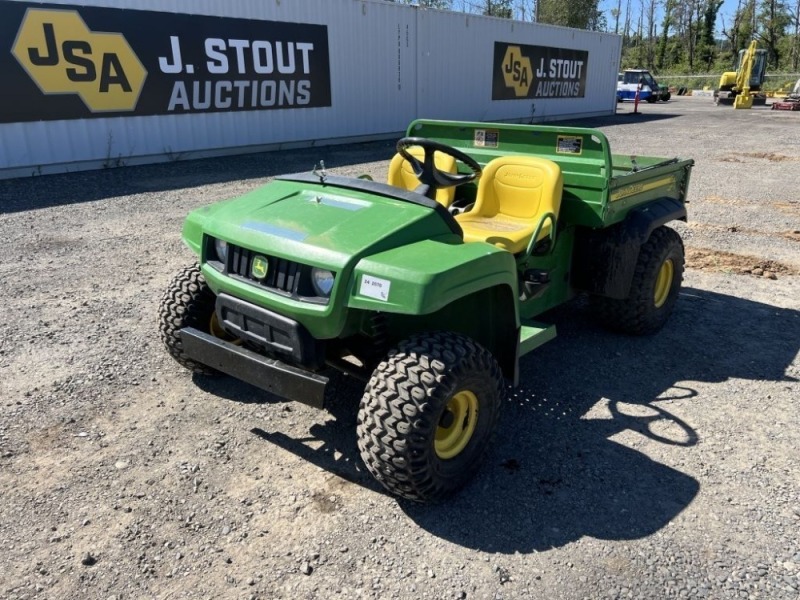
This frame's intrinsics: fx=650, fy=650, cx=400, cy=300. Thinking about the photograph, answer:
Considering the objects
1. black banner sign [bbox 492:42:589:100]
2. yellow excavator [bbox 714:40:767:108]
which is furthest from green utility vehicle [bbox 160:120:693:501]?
yellow excavator [bbox 714:40:767:108]

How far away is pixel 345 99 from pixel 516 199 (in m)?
12.1

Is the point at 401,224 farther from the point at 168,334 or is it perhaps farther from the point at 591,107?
the point at 591,107

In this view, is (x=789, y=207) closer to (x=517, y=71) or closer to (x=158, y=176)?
(x=158, y=176)

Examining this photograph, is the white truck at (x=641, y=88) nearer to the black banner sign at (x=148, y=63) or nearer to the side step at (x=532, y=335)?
the black banner sign at (x=148, y=63)

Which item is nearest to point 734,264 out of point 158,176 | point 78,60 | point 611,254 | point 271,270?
point 611,254

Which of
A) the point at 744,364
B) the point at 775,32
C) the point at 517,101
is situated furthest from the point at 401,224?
the point at 775,32

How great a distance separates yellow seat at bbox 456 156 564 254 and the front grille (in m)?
1.26

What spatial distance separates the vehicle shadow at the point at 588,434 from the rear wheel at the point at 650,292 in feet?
0.44

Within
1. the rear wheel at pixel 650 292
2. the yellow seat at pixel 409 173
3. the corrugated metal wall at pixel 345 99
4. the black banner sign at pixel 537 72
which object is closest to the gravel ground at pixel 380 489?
the rear wheel at pixel 650 292

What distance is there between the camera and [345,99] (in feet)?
50.7

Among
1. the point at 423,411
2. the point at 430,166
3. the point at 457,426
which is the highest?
the point at 430,166

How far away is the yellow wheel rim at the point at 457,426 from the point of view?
2.88 metres

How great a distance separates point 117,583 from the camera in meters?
2.45

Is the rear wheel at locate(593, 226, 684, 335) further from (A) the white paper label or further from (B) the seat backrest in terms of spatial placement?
(A) the white paper label
